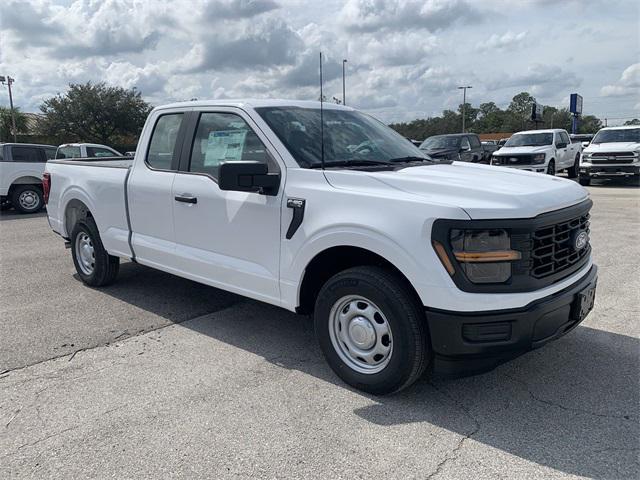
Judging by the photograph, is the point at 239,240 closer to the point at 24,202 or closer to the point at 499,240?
the point at 499,240

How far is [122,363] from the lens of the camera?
13.3 feet

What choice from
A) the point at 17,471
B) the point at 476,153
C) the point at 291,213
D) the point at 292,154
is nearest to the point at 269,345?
the point at 291,213

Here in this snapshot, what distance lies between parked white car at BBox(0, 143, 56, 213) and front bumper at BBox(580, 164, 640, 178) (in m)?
16.4

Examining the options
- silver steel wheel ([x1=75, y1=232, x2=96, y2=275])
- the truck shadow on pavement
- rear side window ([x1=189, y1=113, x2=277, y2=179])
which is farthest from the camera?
silver steel wheel ([x1=75, y1=232, x2=96, y2=275])

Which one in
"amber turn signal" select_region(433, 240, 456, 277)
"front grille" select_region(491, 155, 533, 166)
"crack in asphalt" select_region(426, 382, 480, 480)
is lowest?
"crack in asphalt" select_region(426, 382, 480, 480)

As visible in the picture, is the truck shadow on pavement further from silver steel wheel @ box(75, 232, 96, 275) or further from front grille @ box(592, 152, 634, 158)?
front grille @ box(592, 152, 634, 158)

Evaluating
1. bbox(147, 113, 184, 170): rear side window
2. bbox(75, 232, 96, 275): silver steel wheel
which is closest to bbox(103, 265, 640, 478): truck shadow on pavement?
bbox(147, 113, 184, 170): rear side window

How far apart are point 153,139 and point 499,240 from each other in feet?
11.3

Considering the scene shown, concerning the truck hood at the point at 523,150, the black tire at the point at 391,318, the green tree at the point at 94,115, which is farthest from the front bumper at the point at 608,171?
the green tree at the point at 94,115

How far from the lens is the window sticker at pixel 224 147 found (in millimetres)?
4250

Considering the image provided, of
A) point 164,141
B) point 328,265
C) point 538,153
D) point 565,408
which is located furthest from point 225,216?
point 538,153

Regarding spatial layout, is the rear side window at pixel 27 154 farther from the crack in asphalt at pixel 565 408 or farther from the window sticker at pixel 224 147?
the crack in asphalt at pixel 565 408

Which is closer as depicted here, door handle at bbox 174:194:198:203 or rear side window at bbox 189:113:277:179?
rear side window at bbox 189:113:277:179

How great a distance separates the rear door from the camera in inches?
186
